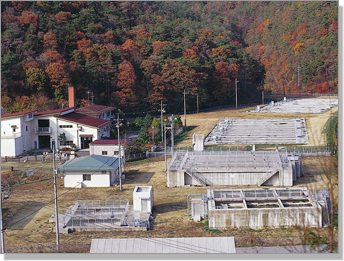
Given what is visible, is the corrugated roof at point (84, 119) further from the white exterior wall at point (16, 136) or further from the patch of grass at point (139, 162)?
the patch of grass at point (139, 162)

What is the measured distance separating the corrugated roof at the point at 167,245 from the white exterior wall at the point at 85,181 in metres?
10.8

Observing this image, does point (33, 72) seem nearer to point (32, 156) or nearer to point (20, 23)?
point (20, 23)

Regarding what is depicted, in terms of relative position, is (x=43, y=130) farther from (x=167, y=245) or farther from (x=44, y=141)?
(x=167, y=245)

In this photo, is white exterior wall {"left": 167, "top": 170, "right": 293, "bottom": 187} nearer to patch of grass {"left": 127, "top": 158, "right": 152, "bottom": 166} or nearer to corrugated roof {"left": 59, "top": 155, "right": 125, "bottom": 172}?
corrugated roof {"left": 59, "top": 155, "right": 125, "bottom": 172}

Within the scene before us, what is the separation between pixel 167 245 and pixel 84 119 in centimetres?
2425

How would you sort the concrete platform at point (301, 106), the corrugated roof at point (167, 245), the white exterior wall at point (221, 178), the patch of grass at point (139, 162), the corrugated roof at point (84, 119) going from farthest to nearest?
1. the concrete platform at point (301, 106)
2. the corrugated roof at point (84, 119)
3. the patch of grass at point (139, 162)
4. the white exterior wall at point (221, 178)
5. the corrugated roof at point (167, 245)

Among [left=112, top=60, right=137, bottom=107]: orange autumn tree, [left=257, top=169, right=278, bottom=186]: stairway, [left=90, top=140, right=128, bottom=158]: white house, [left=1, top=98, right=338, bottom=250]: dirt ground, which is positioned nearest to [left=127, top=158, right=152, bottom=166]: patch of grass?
[left=1, top=98, right=338, bottom=250]: dirt ground

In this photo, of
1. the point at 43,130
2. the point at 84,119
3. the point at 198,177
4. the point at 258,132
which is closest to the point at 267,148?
the point at 258,132

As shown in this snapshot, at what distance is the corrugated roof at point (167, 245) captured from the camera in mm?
15062

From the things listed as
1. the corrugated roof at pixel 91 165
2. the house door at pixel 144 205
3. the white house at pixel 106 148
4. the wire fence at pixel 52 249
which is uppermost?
the white house at pixel 106 148

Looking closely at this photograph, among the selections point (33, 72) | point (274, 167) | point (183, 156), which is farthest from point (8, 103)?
point (274, 167)

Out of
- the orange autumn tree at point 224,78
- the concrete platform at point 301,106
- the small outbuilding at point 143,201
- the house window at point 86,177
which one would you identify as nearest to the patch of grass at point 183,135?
the concrete platform at point 301,106

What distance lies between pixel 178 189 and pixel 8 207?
824cm

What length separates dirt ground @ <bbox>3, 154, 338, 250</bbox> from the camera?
18.1 m
